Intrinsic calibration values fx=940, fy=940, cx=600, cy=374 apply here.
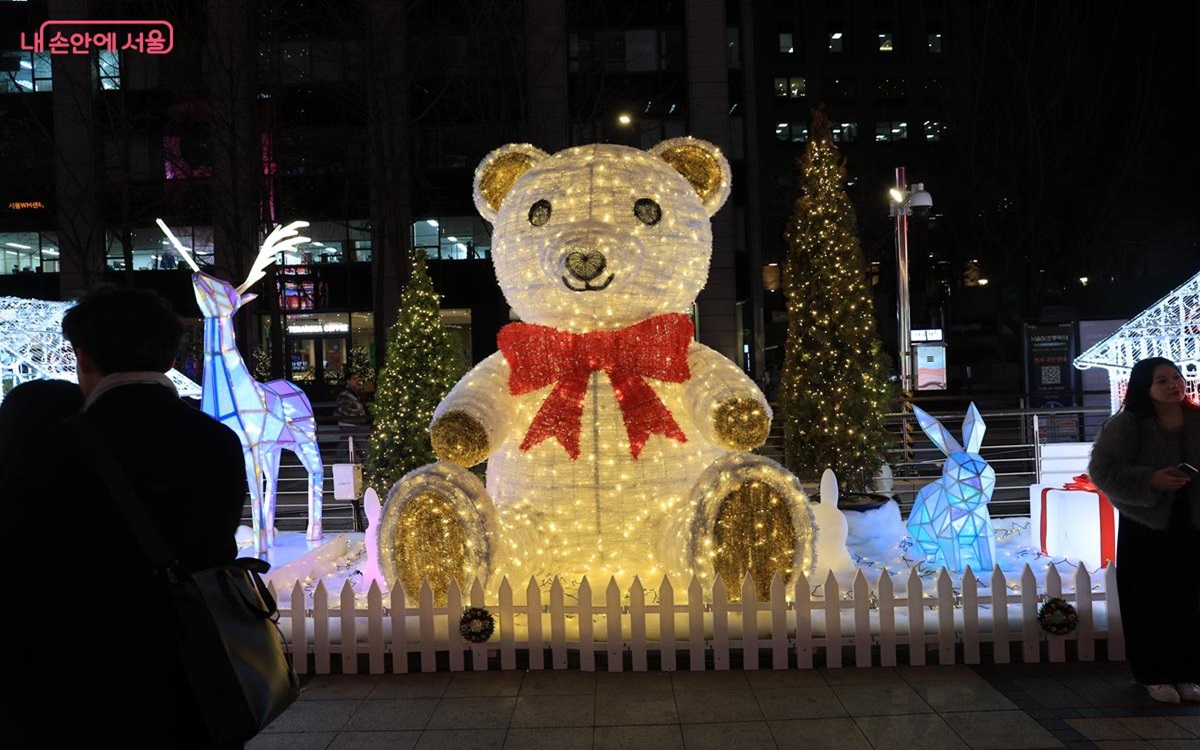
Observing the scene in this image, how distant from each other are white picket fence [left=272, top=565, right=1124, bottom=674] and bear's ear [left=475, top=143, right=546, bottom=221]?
259cm

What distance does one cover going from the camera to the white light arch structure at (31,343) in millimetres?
8203

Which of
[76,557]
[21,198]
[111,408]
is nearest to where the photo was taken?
[76,557]

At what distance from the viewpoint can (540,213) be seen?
5711 millimetres

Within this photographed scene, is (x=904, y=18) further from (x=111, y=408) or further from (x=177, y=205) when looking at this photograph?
(x=111, y=408)

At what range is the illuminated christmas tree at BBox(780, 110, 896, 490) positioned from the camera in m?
11.4

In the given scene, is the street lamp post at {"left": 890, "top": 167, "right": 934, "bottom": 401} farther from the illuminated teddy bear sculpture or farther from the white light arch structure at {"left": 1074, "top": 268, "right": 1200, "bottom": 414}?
the illuminated teddy bear sculpture

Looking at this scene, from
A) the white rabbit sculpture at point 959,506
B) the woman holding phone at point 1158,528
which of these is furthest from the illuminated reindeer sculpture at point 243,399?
the woman holding phone at point 1158,528

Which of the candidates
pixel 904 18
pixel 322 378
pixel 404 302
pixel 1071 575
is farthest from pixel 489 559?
pixel 904 18

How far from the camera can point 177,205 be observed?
1997 cm

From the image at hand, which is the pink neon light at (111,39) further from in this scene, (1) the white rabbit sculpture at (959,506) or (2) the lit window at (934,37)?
(2) the lit window at (934,37)

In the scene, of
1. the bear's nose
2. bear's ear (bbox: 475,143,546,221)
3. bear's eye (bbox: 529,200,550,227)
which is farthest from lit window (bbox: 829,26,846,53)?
the bear's nose

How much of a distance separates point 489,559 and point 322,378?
24.6 metres

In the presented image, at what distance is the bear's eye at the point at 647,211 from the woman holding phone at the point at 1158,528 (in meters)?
2.74

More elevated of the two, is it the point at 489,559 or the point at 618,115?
the point at 618,115
